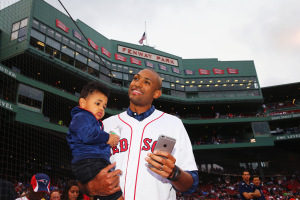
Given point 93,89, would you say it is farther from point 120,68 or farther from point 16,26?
point 120,68

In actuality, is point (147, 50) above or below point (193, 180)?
above

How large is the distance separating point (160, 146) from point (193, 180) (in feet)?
1.96

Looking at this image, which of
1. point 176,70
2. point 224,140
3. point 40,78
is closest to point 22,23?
point 40,78

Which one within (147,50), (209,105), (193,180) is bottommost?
(193,180)

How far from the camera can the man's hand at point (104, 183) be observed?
2.00 meters

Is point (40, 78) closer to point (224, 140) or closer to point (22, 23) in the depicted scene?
point (22, 23)

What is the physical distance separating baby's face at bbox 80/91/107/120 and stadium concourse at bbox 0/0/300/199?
16.0 metres

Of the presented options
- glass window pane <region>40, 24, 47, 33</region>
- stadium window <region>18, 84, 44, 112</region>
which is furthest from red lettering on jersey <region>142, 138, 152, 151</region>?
glass window pane <region>40, 24, 47, 33</region>

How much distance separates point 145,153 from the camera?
2408 millimetres

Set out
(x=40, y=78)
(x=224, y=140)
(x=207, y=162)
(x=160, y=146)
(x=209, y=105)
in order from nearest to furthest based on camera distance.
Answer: (x=160, y=146), (x=40, y=78), (x=224, y=140), (x=207, y=162), (x=209, y=105)

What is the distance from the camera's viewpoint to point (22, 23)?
79.9ft

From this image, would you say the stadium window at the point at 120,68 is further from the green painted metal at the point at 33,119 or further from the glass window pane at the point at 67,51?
the green painted metal at the point at 33,119

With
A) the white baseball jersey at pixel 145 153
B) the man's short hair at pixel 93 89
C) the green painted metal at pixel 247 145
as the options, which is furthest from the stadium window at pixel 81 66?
the white baseball jersey at pixel 145 153

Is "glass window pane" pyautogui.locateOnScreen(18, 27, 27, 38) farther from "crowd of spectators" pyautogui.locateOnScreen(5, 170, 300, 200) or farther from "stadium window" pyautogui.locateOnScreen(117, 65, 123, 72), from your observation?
"crowd of spectators" pyautogui.locateOnScreen(5, 170, 300, 200)
